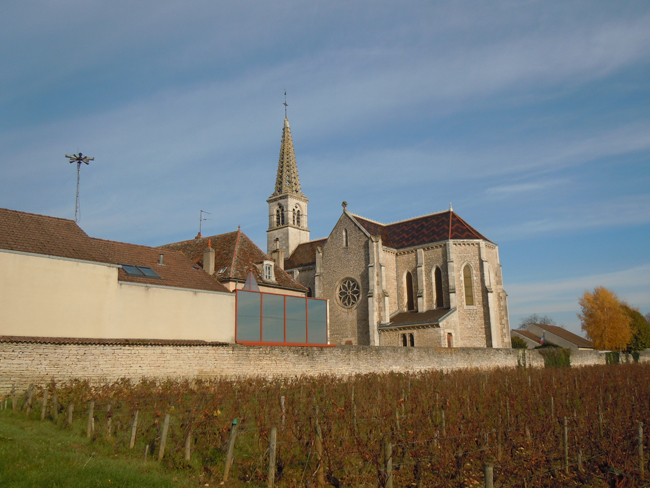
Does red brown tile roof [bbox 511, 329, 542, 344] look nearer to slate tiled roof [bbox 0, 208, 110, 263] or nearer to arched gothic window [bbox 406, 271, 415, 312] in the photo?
arched gothic window [bbox 406, 271, 415, 312]

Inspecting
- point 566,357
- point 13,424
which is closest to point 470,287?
point 566,357

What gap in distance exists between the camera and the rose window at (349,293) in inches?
1606

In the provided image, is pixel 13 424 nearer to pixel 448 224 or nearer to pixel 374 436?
pixel 374 436

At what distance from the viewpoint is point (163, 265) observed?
23.2 m

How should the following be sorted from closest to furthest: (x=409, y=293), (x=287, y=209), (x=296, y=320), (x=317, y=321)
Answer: (x=296, y=320)
(x=317, y=321)
(x=409, y=293)
(x=287, y=209)

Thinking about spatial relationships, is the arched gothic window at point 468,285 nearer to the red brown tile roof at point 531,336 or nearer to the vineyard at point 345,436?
A: the vineyard at point 345,436

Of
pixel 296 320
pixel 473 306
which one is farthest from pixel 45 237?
pixel 473 306

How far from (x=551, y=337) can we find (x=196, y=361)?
2409 inches

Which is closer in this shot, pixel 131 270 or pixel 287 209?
pixel 131 270

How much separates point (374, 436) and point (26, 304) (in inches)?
471

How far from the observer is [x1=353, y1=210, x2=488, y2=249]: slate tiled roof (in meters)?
40.9

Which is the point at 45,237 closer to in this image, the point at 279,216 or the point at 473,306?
the point at 473,306

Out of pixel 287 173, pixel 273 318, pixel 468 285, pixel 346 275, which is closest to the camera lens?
pixel 273 318

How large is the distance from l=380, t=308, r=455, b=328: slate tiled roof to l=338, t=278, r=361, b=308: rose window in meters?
3.25
